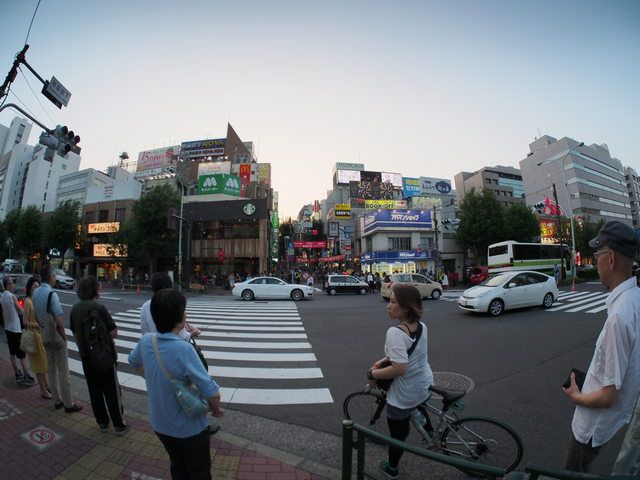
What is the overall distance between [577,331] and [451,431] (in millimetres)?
8118

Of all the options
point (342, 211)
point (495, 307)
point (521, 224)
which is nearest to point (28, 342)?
point (495, 307)

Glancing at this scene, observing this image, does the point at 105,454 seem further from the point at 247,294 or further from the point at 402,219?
the point at 402,219

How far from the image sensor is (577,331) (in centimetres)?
820

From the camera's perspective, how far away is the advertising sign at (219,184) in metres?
36.7

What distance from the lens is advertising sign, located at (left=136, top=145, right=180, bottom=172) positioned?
154 feet

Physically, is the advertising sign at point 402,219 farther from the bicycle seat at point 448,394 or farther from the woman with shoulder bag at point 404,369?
the woman with shoulder bag at point 404,369

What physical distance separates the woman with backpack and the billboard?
49272 millimetres

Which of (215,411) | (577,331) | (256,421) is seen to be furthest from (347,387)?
(577,331)

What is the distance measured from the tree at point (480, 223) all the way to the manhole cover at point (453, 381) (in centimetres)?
3234

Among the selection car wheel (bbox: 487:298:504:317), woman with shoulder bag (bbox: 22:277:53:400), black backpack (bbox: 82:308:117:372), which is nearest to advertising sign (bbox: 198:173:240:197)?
car wheel (bbox: 487:298:504:317)

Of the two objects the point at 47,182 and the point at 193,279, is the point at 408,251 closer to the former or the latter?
the point at 193,279

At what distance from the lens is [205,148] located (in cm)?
5188

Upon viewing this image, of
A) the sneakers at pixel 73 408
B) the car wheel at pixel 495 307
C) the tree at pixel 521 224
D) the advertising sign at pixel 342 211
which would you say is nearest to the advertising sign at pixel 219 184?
the advertising sign at pixel 342 211

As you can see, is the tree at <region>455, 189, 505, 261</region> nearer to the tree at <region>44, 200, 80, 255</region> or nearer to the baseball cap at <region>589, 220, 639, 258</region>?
the baseball cap at <region>589, 220, 639, 258</region>
